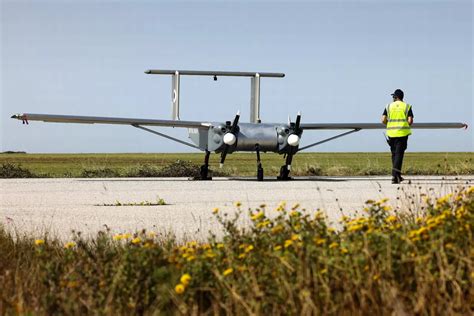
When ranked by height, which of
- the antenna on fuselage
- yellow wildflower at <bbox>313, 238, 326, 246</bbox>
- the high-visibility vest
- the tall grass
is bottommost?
the tall grass

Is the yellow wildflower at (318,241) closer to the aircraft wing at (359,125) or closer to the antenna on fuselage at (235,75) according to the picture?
the aircraft wing at (359,125)

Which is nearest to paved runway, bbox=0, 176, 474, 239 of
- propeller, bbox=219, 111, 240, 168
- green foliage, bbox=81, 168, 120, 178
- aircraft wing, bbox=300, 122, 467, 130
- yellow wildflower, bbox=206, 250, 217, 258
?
yellow wildflower, bbox=206, 250, 217, 258

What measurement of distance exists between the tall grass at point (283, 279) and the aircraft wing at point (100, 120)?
17.4 m

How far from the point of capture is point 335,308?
455 cm

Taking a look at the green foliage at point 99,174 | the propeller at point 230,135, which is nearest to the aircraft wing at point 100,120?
the propeller at point 230,135

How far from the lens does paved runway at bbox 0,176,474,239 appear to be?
10.3m

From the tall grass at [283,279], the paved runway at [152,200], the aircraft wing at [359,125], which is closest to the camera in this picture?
the tall grass at [283,279]

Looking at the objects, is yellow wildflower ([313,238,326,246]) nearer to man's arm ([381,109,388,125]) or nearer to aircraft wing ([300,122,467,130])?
man's arm ([381,109,388,125])

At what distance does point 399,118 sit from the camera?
19312 mm

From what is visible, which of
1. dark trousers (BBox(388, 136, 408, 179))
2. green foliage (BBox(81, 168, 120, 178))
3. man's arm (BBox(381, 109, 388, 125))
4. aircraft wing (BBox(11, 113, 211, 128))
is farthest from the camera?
green foliage (BBox(81, 168, 120, 178))

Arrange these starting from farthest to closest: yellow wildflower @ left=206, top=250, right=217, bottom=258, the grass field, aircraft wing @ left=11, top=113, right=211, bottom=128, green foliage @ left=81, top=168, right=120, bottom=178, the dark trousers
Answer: the grass field
green foliage @ left=81, top=168, right=120, bottom=178
aircraft wing @ left=11, top=113, right=211, bottom=128
the dark trousers
yellow wildflower @ left=206, top=250, right=217, bottom=258

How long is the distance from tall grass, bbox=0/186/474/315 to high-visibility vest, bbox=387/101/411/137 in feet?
44.9

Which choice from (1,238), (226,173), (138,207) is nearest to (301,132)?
(226,173)

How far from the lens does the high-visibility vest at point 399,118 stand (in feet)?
63.3
